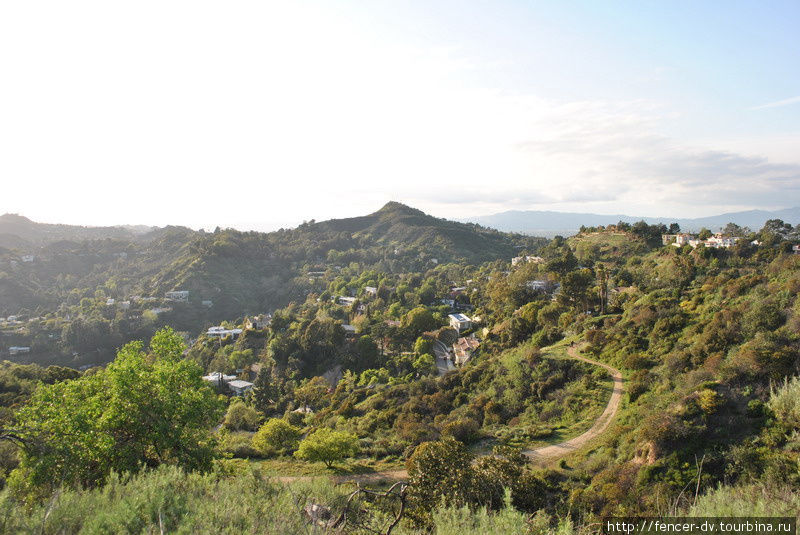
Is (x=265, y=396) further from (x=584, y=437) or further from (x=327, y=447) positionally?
(x=584, y=437)

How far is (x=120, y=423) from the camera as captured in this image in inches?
364

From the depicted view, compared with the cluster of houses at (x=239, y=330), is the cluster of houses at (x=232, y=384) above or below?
below

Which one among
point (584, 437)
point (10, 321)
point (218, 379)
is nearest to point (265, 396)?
point (218, 379)

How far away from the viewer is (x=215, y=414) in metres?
10.7

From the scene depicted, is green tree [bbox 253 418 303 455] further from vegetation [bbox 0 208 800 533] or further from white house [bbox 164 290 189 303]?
white house [bbox 164 290 189 303]

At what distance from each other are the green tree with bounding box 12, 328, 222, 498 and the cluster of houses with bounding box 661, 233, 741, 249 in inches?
1408

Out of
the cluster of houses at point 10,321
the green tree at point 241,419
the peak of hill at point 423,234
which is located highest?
the peak of hill at point 423,234

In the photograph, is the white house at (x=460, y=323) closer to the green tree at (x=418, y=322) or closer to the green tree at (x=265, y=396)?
the green tree at (x=418, y=322)

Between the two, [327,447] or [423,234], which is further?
[423,234]

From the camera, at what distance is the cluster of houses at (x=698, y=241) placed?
1257 inches

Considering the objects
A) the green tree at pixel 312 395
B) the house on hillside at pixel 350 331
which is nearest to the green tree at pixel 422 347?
the green tree at pixel 312 395

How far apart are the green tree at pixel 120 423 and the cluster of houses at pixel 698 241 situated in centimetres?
3576

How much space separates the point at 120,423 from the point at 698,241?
44208 millimetres

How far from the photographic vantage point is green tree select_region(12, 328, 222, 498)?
8477 millimetres
